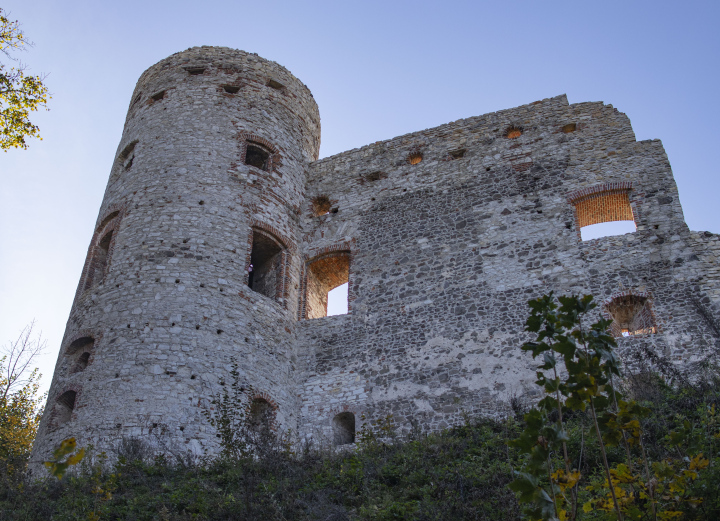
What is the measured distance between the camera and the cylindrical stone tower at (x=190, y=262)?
10.4 metres

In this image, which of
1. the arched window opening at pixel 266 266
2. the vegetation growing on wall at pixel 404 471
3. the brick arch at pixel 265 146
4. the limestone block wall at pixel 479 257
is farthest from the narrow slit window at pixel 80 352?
the brick arch at pixel 265 146

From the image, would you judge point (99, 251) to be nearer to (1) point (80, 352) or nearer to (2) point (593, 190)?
(1) point (80, 352)

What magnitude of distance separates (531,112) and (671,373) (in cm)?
652

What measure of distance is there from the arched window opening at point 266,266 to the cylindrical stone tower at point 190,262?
0.03 m

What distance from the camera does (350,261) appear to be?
43.9 feet

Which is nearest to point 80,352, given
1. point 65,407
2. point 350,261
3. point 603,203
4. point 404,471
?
point 65,407

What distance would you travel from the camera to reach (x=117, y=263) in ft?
39.3

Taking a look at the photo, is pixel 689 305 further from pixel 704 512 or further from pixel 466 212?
pixel 704 512

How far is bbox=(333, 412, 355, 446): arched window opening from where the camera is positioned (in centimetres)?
1140

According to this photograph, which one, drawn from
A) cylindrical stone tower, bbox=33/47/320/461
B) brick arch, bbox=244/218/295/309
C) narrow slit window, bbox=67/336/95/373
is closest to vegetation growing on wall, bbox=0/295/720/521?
cylindrical stone tower, bbox=33/47/320/461

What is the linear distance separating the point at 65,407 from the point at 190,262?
10.2ft

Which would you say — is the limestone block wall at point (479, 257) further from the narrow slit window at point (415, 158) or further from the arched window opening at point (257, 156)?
the arched window opening at point (257, 156)

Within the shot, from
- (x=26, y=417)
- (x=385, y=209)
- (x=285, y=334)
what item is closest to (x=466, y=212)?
(x=385, y=209)

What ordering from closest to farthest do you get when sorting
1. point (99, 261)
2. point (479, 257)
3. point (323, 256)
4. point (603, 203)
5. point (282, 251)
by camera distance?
point (479, 257), point (603, 203), point (99, 261), point (282, 251), point (323, 256)
